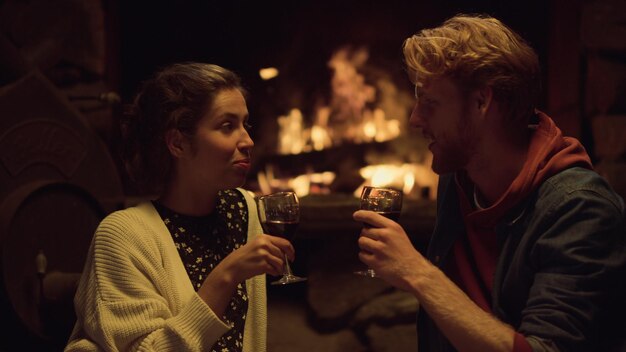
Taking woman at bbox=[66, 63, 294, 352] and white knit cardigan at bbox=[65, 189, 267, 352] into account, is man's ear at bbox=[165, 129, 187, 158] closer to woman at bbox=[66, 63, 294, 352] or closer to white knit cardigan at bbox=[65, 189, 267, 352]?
woman at bbox=[66, 63, 294, 352]

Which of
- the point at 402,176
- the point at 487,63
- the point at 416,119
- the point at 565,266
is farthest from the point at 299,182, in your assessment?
the point at 565,266

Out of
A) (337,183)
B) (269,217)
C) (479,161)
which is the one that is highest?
(479,161)

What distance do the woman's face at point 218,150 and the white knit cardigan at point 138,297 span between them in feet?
0.48

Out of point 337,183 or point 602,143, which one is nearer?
point 602,143

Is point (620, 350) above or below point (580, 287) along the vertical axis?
below

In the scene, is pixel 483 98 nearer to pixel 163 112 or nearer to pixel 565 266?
pixel 565 266

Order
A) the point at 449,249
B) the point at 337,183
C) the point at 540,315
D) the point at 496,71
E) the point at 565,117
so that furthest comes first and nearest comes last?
1. the point at 337,183
2. the point at 565,117
3. the point at 449,249
4. the point at 496,71
5. the point at 540,315

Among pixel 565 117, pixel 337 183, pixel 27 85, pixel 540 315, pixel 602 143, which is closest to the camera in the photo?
pixel 540 315

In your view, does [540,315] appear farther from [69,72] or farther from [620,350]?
[69,72]

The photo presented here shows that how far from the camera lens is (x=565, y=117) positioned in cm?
359

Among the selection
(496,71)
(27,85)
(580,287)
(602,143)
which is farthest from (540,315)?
(602,143)

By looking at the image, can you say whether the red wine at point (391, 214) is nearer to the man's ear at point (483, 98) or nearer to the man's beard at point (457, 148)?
the man's beard at point (457, 148)

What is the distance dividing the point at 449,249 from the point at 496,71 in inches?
16.7

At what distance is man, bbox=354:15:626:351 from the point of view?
1320mm
